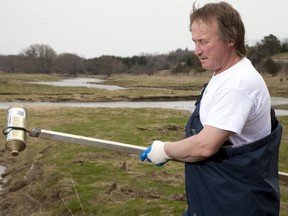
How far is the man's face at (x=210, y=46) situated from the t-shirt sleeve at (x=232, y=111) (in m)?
0.34

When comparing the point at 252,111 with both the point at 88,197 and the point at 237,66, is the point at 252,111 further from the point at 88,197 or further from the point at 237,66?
the point at 88,197

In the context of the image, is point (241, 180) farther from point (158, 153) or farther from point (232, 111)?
point (158, 153)

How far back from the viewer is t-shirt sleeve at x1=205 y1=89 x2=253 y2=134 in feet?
8.14

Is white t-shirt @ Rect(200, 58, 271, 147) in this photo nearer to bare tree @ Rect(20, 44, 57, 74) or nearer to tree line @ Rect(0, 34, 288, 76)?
tree line @ Rect(0, 34, 288, 76)

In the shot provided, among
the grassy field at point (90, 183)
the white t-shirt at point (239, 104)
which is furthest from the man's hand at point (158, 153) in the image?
the grassy field at point (90, 183)

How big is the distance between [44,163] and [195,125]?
10342 mm

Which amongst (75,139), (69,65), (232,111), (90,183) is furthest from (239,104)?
(69,65)

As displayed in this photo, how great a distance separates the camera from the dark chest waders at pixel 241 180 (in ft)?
8.64

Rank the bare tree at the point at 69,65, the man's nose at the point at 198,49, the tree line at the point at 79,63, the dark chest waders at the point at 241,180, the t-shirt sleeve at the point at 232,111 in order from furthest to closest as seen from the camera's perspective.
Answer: the bare tree at the point at 69,65 → the tree line at the point at 79,63 → the man's nose at the point at 198,49 → the dark chest waders at the point at 241,180 → the t-shirt sleeve at the point at 232,111

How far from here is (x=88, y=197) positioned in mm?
8594

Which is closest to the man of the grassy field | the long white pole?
the long white pole

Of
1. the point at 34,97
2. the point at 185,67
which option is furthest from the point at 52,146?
the point at 185,67

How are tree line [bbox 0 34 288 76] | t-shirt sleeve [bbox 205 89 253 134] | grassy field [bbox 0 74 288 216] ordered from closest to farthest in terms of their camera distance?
t-shirt sleeve [bbox 205 89 253 134] → grassy field [bbox 0 74 288 216] → tree line [bbox 0 34 288 76]

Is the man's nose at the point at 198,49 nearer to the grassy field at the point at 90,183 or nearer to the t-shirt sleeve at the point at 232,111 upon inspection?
the t-shirt sleeve at the point at 232,111
